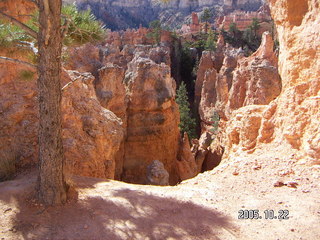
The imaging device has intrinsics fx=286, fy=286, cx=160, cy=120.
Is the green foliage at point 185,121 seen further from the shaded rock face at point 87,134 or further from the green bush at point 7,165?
the green bush at point 7,165

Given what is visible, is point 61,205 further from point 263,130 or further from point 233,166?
point 263,130

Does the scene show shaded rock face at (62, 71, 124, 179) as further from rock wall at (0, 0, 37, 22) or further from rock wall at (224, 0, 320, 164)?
rock wall at (224, 0, 320, 164)

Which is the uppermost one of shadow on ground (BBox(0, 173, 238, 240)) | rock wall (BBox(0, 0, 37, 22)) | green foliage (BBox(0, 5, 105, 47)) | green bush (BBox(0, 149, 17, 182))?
rock wall (BBox(0, 0, 37, 22))

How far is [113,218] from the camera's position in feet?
10.8

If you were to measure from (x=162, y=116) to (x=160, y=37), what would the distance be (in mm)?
22232

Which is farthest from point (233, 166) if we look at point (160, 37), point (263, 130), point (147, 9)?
point (147, 9)

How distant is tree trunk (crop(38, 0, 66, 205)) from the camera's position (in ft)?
10.9

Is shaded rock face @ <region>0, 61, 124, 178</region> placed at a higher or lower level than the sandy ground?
higher

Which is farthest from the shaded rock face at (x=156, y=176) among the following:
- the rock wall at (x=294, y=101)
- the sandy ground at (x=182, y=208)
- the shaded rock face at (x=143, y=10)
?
the shaded rock face at (x=143, y=10)

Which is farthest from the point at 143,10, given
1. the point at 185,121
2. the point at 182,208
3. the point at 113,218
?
the point at 113,218

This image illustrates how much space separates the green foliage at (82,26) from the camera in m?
3.84

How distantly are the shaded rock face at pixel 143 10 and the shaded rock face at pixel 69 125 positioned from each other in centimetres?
5662

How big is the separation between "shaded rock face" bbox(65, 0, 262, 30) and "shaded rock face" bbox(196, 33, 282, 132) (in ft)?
149

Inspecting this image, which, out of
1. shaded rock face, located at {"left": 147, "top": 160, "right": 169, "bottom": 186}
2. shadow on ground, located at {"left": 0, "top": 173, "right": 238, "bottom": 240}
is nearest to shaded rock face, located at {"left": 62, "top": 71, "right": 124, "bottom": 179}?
shadow on ground, located at {"left": 0, "top": 173, "right": 238, "bottom": 240}
